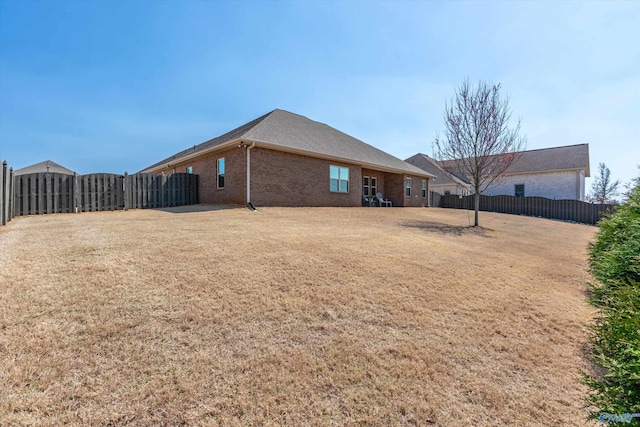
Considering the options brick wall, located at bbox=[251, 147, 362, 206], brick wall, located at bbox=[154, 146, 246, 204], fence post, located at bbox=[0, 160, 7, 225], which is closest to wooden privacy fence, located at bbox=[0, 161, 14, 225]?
fence post, located at bbox=[0, 160, 7, 225]

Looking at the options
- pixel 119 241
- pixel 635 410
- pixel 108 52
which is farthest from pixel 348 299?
pixel 108 52

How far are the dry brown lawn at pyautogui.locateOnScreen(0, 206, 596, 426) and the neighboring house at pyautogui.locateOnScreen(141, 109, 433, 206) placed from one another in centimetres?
814

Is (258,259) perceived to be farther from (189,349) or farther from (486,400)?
(486,400)

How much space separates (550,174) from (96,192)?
3541 centimetres

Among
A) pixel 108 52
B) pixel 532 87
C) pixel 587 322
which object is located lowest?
pixel 587 322

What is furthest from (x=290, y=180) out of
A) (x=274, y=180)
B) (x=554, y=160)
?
(x=554, y=160)

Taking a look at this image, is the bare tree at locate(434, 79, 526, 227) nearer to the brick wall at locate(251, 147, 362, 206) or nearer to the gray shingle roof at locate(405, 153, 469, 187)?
the brick wall at locate(251, 147, 362, 206)

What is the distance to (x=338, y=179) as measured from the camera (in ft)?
56.6

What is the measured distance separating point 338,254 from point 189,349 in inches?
143

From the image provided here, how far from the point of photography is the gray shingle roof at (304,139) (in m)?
14.1

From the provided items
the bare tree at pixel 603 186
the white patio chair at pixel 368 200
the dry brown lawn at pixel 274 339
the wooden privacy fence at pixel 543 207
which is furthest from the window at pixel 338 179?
the bare tree at pixel 603 186

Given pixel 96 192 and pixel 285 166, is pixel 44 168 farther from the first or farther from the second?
pixel 285 166

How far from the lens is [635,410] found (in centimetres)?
145

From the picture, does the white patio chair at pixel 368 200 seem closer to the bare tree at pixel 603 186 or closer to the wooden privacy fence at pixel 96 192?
the wooden privacy fence at pixel 96 192
